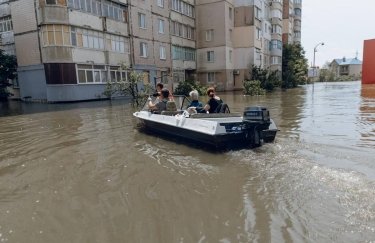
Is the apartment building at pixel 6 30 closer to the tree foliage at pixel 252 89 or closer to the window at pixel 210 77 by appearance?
the tree foliage at pixel 252 89

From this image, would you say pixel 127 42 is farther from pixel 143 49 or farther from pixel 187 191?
pixel 187 191

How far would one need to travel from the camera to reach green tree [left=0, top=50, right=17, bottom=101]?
2400 cm

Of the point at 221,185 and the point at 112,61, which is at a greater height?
the point at 112,61

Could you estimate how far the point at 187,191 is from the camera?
5.02 meters

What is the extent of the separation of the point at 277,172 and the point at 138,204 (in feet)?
8.85

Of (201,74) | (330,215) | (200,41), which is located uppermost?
(200,41)

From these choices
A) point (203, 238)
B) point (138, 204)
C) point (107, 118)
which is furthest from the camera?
point (107, 118)

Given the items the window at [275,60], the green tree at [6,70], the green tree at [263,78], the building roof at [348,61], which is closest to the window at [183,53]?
the green tree at [263,78]

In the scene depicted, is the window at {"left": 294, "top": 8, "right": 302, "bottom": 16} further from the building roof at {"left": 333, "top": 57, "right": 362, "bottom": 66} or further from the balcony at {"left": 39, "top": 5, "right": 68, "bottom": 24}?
the balcony at {"left": 39, "top": 5, "right": 68, "bottom": 24}

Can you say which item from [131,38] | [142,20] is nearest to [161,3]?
[142,20]

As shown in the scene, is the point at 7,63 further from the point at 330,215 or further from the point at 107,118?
the point at 330,215

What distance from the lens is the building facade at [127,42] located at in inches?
867

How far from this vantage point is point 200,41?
127 feet

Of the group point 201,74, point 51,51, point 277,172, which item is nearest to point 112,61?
point 51,51
